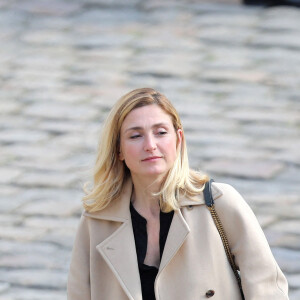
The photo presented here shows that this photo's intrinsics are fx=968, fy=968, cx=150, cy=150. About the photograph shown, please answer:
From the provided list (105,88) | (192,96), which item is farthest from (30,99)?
(192,96)

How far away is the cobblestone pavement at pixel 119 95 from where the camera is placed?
5.92 metres

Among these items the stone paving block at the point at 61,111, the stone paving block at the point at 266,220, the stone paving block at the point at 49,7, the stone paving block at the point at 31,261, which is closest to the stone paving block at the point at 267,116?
the stone paving block at the point at 61,111

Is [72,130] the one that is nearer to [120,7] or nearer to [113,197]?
[120,7]

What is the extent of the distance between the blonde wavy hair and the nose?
114 mm

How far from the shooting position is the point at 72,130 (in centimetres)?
764

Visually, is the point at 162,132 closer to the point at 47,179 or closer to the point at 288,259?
the point at 288,259

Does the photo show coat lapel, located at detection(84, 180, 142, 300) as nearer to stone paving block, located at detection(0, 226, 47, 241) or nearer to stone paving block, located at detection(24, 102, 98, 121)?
stone paving block, located at detection(0, 226, 47, 241)

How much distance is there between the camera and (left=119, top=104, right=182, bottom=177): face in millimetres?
3264

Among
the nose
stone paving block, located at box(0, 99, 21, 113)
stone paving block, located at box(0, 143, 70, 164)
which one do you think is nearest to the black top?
the nose

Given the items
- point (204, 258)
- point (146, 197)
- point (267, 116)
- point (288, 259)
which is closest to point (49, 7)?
point (267, 116)

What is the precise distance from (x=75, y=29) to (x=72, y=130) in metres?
2.41

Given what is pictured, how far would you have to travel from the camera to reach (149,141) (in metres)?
3.25

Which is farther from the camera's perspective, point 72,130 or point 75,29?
point 75,29

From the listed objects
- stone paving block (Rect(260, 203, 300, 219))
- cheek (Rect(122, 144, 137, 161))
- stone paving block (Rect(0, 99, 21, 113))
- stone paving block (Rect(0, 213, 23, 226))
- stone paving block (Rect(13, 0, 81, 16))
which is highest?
cheek (Rect(122, 144, 137, 161))
